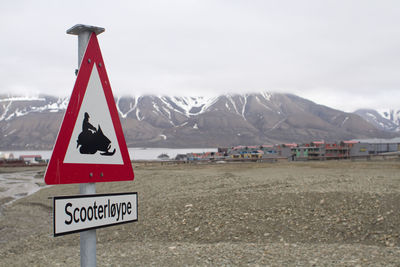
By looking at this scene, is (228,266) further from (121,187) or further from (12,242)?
(121,187)

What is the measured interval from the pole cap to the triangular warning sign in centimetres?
6

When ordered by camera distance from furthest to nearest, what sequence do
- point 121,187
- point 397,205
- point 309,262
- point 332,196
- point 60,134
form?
point 121,187 < point 332,196 < point 397,205 < point 309,262 < point 60,134

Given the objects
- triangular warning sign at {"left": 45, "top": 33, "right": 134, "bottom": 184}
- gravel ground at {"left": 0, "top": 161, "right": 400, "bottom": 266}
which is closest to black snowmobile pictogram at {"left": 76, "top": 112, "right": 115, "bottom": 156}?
triangular warning sign at {"left": 45, "top": 33, "right": 134, "bottom": 184}

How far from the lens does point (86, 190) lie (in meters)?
2.52

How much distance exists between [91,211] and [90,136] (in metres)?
Result: 0.56

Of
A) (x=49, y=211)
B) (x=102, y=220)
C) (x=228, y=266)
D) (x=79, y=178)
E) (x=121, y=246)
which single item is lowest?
(x=49, y=211)

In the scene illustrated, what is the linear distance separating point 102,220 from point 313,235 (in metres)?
9.33

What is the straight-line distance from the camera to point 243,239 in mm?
10656

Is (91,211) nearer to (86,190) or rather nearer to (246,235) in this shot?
(86,190)

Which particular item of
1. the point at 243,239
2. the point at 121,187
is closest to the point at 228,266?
the point at 243,239

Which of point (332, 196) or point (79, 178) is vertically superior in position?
point (79, 178)

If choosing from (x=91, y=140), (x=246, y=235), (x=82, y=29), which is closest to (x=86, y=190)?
(x=91, y=140)

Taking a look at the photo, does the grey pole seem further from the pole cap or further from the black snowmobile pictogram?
the black snowmobile pictogram

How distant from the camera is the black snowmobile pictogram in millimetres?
2492
